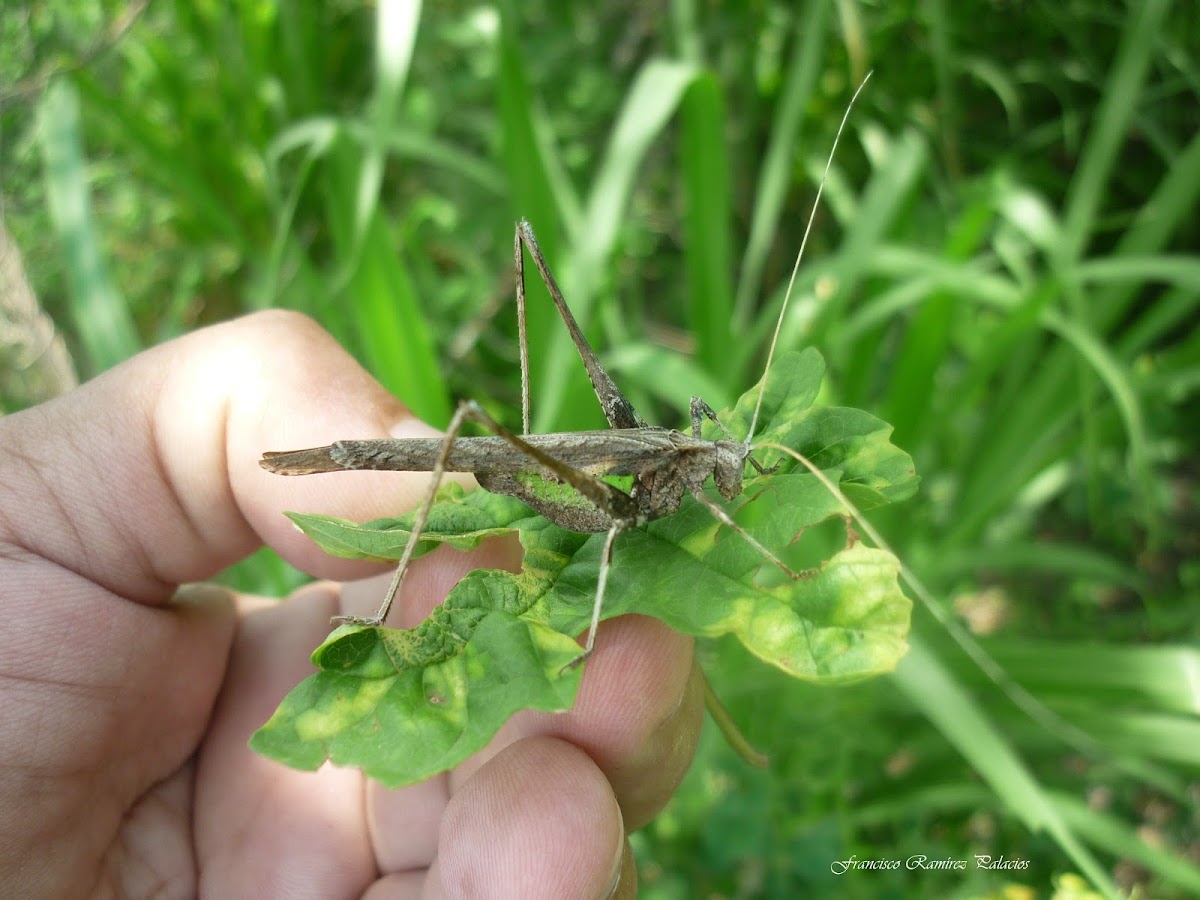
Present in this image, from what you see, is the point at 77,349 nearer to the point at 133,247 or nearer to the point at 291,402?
the point at 133,247

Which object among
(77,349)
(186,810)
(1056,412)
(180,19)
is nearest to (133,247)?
(77,349)

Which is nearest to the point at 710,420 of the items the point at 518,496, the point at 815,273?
the point at 518,496

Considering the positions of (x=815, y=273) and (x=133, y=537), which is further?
(x=815, y=273)

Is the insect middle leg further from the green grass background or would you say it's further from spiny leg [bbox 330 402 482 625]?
the green grass background

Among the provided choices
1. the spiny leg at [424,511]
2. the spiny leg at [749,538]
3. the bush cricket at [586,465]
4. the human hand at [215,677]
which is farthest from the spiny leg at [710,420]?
the spiny leg at [424,511]

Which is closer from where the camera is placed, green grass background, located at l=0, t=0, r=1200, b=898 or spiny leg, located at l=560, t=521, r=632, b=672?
spiny leg, located at l=560, t=521, r=632, b=672

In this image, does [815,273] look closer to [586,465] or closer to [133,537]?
[586,465]

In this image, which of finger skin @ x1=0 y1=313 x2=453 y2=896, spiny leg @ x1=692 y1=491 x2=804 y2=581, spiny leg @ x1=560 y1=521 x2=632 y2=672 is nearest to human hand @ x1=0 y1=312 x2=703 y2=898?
finger skin @ x1=0 y1=313 x2=453 y2=896
